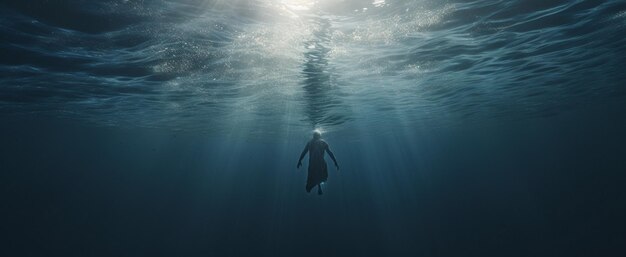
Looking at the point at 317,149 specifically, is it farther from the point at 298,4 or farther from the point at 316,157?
the point at 298,4

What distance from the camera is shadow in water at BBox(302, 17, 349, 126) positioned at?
11036mm

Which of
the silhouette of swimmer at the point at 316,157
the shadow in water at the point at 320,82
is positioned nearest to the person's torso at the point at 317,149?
the silhouette of swimmer at the point at 316,157

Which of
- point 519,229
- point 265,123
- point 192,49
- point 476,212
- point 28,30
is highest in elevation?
point 28,30

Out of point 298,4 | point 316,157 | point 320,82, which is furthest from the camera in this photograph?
point 320,82

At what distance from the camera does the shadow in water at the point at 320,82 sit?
11.0 m

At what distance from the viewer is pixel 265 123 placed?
34781 mm

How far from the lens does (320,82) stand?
57.6ft

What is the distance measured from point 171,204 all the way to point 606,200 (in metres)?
52.0

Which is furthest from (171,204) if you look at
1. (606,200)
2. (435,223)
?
(606,200)

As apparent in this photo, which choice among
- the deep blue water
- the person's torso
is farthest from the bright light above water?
the person's torso

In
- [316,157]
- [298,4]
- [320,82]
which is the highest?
[298,4]

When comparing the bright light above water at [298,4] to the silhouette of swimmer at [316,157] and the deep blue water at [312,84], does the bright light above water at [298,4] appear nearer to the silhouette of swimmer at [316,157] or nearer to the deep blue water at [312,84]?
the deep blue water at [312,84]

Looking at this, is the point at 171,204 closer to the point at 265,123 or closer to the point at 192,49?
the point at 265,123

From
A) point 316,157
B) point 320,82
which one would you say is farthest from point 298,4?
point 320,82
